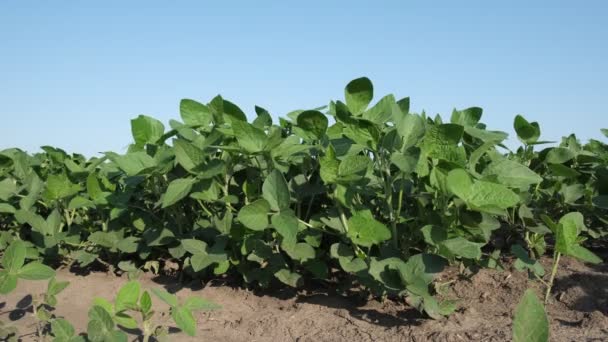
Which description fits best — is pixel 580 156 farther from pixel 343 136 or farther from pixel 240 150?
pixel 240 150

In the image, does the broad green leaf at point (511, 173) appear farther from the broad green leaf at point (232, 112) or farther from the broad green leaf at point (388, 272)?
the broad green leaf at point (232, 112)

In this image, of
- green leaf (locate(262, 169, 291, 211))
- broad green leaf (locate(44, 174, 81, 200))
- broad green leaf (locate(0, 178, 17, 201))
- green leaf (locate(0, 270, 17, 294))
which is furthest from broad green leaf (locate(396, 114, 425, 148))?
broad green leaf (locate(0, 178, 17, 201))

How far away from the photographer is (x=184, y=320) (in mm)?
1891

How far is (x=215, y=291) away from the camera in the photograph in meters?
2.66

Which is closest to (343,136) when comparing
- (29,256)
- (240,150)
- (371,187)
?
(371,187)

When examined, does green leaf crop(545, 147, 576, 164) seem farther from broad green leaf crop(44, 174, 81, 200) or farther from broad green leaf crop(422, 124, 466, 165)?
broad green leaf crop(44, 174, 81, 200)

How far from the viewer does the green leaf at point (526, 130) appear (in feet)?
8.49

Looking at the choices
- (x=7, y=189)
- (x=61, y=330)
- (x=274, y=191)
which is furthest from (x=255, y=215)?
(x=7, y=189)

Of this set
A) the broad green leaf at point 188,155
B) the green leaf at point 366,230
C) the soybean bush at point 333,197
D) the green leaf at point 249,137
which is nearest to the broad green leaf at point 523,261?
the soybean bush at point 333,197

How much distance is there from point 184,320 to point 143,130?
1265 mm

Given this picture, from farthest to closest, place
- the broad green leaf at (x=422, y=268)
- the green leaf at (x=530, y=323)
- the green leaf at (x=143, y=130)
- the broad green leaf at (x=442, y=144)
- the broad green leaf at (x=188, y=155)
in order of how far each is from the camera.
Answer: the green leaf at (x=143, y=130) < the broad green leaf at (x=188, y=155) < the broad green leaf at (x=442, y=144) < the broad green leaf at (x=422, y=268) < the green leaf at (x=530, y=323)

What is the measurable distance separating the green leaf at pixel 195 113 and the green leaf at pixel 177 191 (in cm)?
40

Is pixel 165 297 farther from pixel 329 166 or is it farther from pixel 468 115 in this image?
pixel 468 115

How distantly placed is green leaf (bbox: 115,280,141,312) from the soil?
0.90 feet
